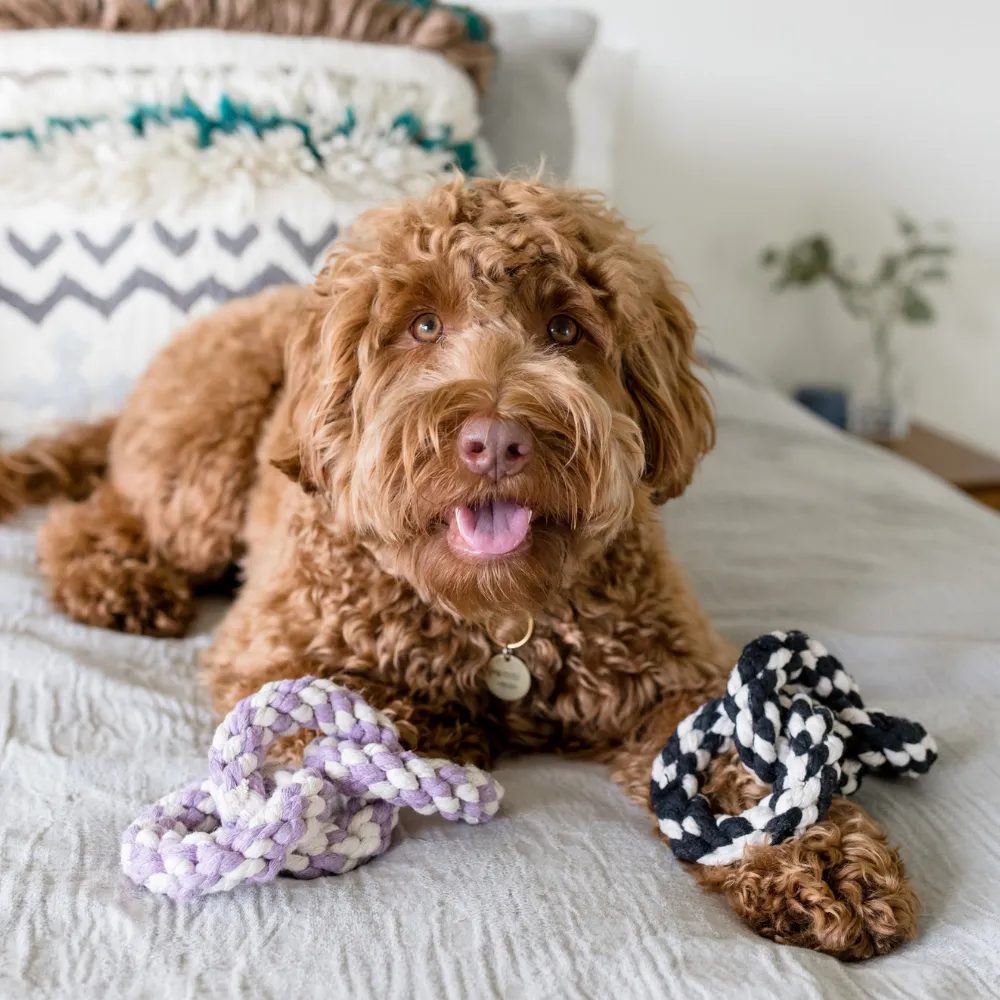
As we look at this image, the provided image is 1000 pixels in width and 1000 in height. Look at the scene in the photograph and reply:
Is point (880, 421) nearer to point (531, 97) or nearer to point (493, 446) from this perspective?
point (531, 97)

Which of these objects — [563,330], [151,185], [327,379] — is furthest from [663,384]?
[151,185]

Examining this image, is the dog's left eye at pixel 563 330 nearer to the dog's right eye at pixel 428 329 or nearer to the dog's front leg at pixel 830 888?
the dog's right eye at pixel 428 329

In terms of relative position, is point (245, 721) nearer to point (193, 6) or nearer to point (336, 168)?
point (336, 168)

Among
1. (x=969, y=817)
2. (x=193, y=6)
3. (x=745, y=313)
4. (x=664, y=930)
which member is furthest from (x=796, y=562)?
(x=745, y=313)

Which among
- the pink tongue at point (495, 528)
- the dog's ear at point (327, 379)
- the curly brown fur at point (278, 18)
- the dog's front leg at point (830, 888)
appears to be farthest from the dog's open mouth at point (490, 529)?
the curly brown fur at point (278, 18)

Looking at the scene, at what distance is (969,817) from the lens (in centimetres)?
135

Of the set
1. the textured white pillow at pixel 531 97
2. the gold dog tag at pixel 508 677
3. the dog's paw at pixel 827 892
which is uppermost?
the textured white pillow at pixel 531 97

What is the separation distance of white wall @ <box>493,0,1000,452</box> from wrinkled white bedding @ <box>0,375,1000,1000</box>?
243cm

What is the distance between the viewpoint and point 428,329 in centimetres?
146

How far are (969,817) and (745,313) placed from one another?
3208 mm

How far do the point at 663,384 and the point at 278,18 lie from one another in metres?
1.53

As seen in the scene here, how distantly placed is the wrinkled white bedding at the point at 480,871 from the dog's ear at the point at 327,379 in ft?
1.39

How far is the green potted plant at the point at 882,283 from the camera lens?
12.6ft

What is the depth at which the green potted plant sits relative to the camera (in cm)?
384
